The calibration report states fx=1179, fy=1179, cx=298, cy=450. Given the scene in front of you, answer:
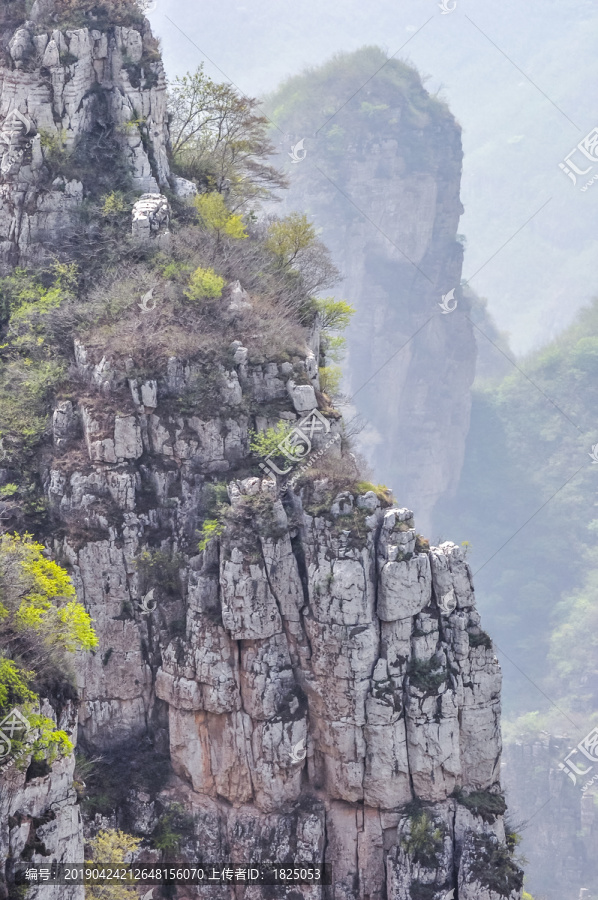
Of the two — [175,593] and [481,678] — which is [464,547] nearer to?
[481,678]

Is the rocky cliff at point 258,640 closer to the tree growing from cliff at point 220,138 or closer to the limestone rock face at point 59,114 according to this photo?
the limestone rock face at point 59,114

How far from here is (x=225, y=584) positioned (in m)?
30.1

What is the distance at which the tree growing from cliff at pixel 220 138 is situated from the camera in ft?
129

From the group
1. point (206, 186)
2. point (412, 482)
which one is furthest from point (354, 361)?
point (206, 186)
